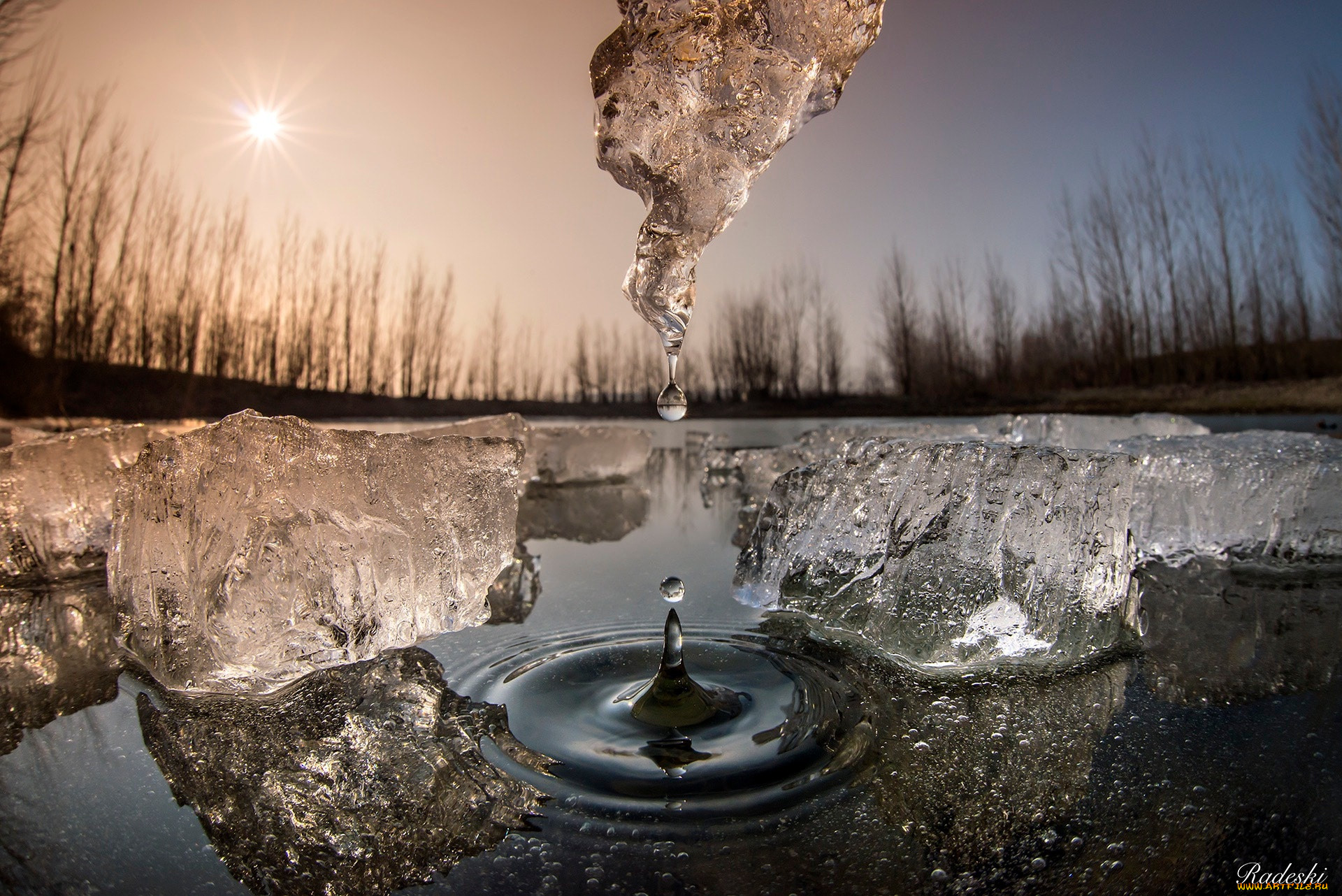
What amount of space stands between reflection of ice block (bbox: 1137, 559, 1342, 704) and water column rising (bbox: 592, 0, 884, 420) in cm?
82

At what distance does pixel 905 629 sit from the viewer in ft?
3.61

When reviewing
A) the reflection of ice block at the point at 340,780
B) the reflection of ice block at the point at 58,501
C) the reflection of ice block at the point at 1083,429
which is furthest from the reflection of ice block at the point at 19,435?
the reflection of ice block at the point at 1083,429

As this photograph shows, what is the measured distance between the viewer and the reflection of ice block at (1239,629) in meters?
0.97

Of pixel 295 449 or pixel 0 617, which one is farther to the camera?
pixel 0 617

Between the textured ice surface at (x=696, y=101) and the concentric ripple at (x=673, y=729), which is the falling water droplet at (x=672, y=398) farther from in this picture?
the concentric ripple at (x=673, y=729)

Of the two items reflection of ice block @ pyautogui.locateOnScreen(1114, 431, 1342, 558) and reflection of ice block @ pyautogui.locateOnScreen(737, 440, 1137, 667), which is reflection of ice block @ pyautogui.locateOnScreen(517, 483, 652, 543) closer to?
reflection of ice block @ pyautogui.locateOnScreen(737, 440, 1137, 667)

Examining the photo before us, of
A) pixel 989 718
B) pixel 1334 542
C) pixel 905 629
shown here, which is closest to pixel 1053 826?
pixel 989 718

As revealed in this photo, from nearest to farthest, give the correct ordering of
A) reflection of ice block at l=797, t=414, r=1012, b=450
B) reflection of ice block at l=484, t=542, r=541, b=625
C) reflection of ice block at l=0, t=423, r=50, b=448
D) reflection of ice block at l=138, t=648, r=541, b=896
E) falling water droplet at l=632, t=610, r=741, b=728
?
reflection of ice block at l=138, t=648, r=541, b=896
falling water droplet at l=632, t=610, r=741, b=728
reflection of ice block at l=484, t=542, r=541, b=625
reflection of ice block at l=0, t=423, r=50, b=448
reflection of ice block at l=797, t=414, r=1012, b=450

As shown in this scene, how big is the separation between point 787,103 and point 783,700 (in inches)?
34.7

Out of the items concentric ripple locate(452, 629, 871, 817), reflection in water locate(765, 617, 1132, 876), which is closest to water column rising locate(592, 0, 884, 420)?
concentric ripple locate(452, 629, 871, 817)

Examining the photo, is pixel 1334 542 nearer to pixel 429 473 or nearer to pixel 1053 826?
pixel 1053 826

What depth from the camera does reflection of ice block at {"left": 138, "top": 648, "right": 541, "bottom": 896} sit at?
1.91 feet

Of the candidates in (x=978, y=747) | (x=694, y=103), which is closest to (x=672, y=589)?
(x=978, y=747)

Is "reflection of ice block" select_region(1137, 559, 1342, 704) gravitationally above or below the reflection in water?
below
